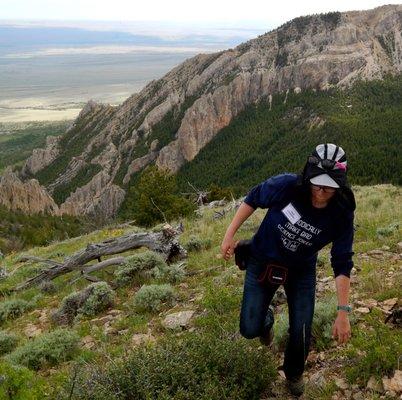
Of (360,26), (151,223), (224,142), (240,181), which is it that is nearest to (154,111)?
(224,142)

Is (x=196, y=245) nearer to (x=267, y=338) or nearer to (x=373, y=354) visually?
(x=267, y=338)

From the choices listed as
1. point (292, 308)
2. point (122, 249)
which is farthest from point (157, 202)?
point (292, 308)

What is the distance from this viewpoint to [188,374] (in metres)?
3.57

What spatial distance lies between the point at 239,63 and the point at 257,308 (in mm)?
156183

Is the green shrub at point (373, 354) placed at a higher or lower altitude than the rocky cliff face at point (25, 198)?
higher

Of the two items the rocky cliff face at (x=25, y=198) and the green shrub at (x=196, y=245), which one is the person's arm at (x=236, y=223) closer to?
the green shrub at (x=196, y=245)

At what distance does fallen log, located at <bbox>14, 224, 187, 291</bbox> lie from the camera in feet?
27.1

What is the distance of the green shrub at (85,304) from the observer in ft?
21.2

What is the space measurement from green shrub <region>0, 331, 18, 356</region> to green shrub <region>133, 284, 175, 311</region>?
5.19 ft

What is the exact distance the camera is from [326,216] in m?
3.38

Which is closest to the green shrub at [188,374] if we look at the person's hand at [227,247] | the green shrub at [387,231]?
the person's hand at [227,247]

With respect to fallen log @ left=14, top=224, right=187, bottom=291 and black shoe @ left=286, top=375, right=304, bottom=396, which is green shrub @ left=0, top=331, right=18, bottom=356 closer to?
fallen log @ left=14, top=224, right=187, bottom=291

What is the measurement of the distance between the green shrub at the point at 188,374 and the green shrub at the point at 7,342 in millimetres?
2408

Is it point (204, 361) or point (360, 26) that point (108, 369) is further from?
point (360, 26)
